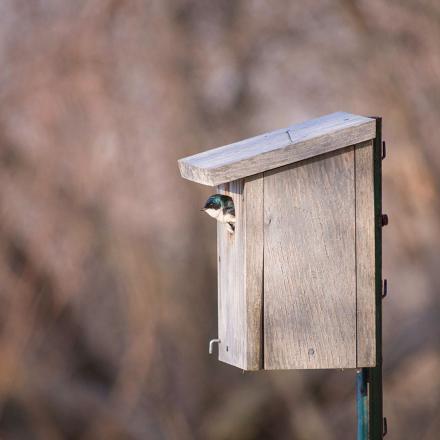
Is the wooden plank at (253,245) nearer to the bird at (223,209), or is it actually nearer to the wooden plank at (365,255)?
the bird at (223,209)

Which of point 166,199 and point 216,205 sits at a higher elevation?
point 166,199

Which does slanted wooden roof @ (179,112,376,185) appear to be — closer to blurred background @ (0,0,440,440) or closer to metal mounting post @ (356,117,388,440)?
metal mounting post @ (356,117,388,440)

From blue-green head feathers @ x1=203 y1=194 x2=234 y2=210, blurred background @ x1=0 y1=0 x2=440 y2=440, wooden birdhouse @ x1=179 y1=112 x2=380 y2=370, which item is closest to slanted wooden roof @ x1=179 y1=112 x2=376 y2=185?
wooden birdhouse @ x1=179 y1=112 x2=380 y2=370

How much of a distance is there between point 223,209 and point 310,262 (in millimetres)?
230

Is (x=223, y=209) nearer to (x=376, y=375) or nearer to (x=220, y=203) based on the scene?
(x=220, y=203)

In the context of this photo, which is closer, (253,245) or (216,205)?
(253,245)

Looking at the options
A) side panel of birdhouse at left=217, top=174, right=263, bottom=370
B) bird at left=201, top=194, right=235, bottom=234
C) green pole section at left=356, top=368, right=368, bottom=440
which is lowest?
green pole section at left=356, top=368, right=368, bottom=440

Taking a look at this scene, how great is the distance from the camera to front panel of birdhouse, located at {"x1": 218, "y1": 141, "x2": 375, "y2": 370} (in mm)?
2109

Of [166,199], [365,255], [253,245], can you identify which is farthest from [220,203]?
[166,199]

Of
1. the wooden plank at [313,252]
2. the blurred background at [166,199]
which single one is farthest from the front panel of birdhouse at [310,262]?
the blurred background at [166,199]

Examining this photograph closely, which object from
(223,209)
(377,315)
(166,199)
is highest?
(166,199)

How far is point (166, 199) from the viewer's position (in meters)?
4.02

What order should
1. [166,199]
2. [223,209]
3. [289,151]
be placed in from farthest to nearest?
[166,199] < [223,209] < [289,151]

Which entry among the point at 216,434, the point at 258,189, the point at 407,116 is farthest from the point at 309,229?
the point at 216,434
